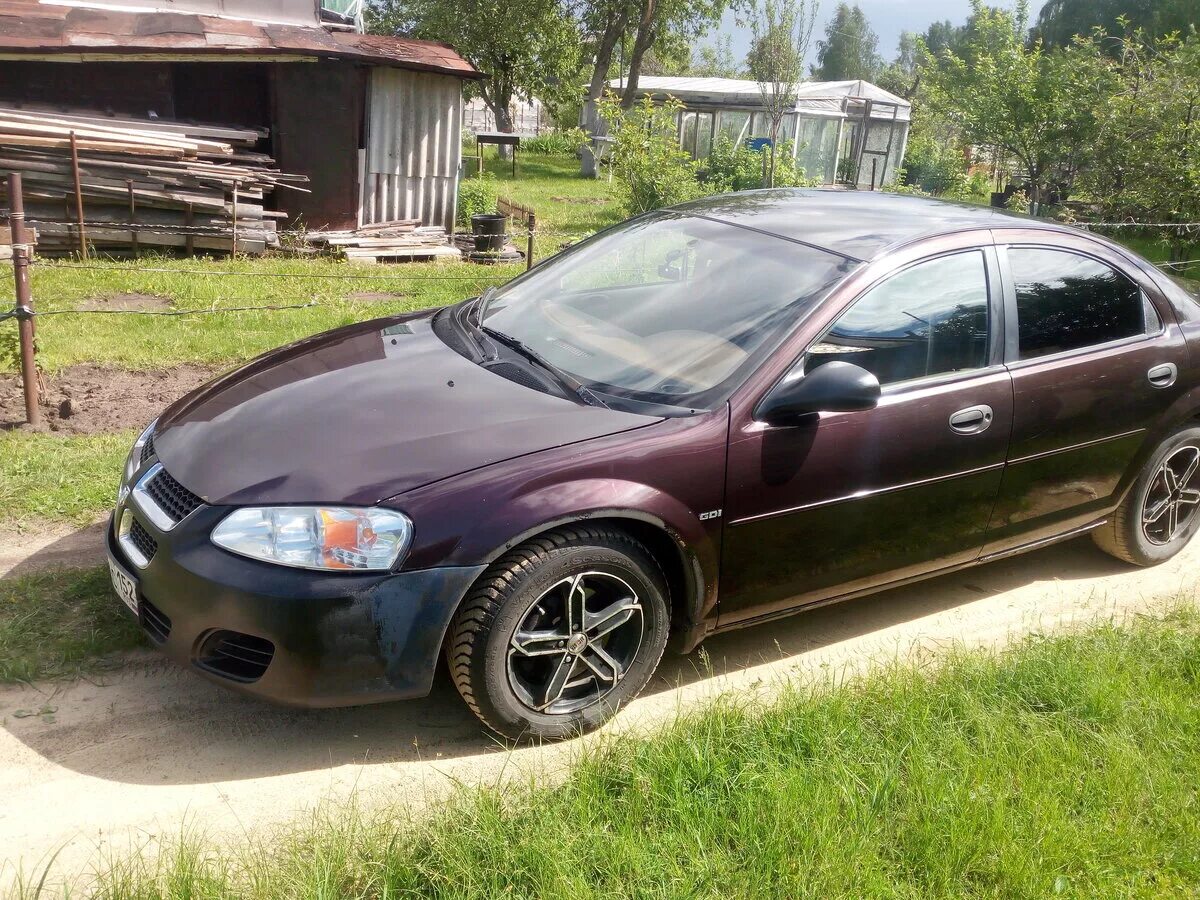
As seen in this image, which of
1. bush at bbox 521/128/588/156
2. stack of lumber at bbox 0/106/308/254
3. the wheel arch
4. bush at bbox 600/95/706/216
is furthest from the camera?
bush at bbox 521/128/588/156

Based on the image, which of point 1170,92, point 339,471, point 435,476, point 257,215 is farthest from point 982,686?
point 1170,92

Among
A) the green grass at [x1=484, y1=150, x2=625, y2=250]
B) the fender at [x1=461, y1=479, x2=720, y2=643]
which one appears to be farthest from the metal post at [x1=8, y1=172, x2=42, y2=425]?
the green grass at [x1=484, y1=150, x2=625, y2=250]

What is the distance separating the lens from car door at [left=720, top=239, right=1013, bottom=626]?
3.70m

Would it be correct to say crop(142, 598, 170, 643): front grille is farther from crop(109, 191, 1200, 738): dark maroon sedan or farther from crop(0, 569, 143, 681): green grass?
crop(0, 569, 143, 681): green grass

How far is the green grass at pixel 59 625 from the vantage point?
3.71 metres

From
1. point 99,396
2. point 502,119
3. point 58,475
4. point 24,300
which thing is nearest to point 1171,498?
point 58,475

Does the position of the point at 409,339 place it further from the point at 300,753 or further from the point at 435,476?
the point at 300,753

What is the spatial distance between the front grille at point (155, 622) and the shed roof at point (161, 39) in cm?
1086

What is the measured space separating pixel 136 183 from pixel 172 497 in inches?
392

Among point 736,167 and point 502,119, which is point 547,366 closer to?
point 736,167

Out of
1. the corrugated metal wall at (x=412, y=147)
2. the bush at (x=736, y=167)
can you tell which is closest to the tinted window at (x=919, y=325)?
the corrugated metal wall at (x=412, y=147)

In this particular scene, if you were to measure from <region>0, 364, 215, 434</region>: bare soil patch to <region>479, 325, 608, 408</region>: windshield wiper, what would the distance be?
2964 mm

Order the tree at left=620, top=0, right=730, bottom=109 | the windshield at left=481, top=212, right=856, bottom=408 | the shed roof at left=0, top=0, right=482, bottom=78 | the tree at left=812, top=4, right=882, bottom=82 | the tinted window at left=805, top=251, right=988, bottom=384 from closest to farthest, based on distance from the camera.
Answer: the windshield at left=481, top=212, right=856, bottom=408
the tinted window at left=805, top=251, right=988, bottom=384
the shed roof at left=0, top=0, right=482, bottom=78
the tree at left=620, top=0, right=730, bottom=109
the tree at left=812, top=4, right=882, bottom=82

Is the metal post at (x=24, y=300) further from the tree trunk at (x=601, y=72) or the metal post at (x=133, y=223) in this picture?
the tree trunk at (x=601, y=72)
